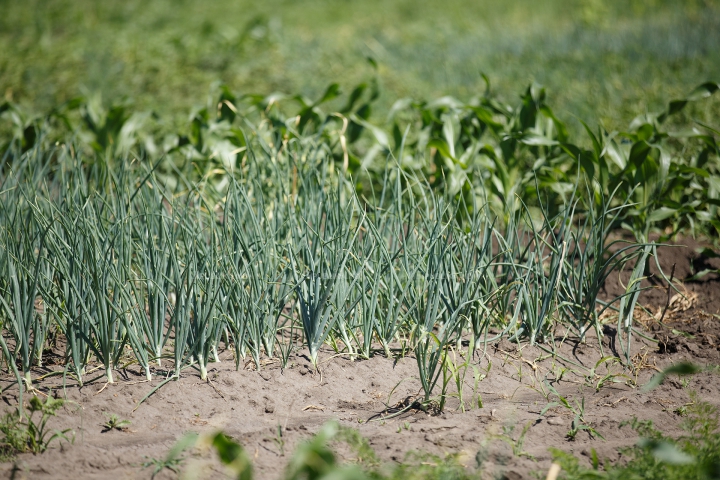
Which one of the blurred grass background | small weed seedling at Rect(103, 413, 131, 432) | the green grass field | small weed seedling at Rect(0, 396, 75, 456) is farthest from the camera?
the blurred grass background

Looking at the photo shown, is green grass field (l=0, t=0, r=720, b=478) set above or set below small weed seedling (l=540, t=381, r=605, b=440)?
above

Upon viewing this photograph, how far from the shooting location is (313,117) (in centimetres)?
354

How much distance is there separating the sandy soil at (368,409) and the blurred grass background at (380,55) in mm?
2309

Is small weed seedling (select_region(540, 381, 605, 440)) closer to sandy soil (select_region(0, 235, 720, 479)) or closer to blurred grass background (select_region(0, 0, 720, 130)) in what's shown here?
sandy soil (select_region(0, 235, 720, 479))

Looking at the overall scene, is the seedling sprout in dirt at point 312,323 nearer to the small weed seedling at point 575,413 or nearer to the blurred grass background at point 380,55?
the small weed seedling at point 575,413

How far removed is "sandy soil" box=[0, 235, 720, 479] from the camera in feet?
5.02

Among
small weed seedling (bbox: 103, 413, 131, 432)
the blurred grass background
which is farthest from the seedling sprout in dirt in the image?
the blurred grass background

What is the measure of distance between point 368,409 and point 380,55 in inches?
226

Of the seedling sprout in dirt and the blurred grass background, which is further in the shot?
the blurred grass background

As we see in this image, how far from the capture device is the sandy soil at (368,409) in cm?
153

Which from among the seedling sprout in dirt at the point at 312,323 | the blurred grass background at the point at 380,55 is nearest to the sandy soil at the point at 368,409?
the seedling sprout in dirt at the point at 312,323

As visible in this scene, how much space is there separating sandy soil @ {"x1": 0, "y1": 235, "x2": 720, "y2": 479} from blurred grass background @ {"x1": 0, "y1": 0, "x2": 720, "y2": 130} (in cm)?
231

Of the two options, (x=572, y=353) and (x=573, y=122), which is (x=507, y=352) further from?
(x=573, y=122)

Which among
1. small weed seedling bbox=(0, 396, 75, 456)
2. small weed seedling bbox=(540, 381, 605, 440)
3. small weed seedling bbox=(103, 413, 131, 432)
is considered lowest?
small weed seedling bbox=(540, 381, 605, 440)
